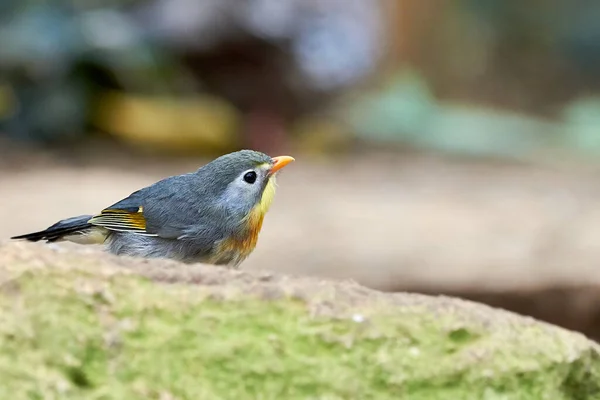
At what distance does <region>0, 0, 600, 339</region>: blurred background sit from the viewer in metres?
6.99

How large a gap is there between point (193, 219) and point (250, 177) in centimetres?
27

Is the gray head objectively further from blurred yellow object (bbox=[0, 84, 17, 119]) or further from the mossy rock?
blurred yellow object (bbox=[0, 84, 17, 119])

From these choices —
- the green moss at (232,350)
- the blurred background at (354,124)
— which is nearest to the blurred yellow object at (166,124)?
the blurred background at (354,124)

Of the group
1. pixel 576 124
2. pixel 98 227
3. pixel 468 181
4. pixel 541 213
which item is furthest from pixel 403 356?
pixel 576 124

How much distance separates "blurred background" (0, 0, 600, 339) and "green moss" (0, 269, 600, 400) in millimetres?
3509

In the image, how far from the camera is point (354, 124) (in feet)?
46.0

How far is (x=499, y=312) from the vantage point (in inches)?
118

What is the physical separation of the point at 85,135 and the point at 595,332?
780 centimetres

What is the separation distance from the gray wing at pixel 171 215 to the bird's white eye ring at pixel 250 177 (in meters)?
0.17

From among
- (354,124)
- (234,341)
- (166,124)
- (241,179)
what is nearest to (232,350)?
(234,341)

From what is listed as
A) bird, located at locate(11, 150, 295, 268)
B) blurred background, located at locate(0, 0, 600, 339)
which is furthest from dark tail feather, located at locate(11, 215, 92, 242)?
blurred background, located at locate(0, 0, 600, 339)

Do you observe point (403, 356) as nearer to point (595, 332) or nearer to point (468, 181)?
point (595, 332)

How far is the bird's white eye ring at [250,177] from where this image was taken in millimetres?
3357

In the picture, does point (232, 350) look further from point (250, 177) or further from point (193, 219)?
point (250, 177)
